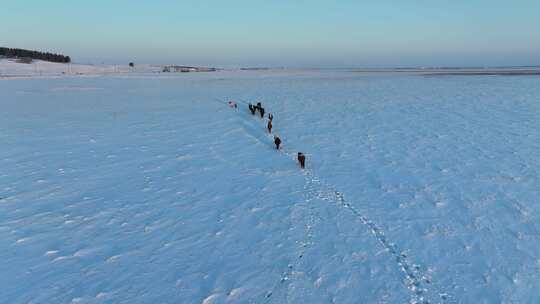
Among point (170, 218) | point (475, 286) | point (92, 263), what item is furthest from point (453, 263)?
point (92, 263)

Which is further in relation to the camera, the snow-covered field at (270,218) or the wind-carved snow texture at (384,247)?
the snow-covered field at (270,218)

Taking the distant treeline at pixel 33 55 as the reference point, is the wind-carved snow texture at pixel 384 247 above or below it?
below

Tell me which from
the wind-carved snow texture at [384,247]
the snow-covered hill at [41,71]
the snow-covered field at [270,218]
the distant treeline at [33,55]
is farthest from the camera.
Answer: the distant treeline at [33,55]

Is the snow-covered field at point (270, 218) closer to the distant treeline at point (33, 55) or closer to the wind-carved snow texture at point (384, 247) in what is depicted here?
the wind-carved snow texture at point (384, 247)

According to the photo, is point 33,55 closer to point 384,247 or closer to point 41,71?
point 41,71

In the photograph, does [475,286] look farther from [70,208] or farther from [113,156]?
[113,156]

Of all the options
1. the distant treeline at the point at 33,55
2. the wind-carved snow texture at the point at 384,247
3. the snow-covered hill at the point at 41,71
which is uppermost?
the distant treeline at the point at 33,55

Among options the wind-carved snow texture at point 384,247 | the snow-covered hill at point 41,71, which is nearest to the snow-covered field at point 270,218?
the wind-carved snow texture at point 384,247

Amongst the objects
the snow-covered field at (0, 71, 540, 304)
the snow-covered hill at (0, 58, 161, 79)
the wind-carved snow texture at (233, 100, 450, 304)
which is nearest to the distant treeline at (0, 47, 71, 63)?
the snow-covered hill at (0, 58, 161, 79)
